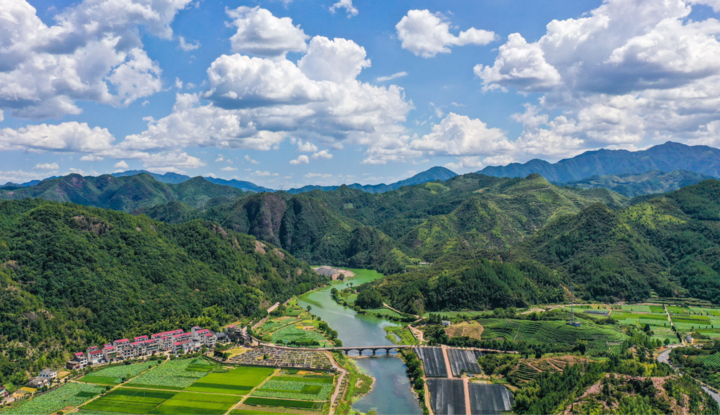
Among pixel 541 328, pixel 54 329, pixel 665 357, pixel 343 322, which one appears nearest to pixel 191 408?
pixel 54 329

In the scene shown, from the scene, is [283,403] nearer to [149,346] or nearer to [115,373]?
[115,373]

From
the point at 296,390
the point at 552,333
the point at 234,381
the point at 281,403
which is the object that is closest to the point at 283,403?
the point at 281,403

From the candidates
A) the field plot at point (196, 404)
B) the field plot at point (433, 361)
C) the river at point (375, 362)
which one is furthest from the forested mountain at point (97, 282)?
the field plot at point (433, 361)

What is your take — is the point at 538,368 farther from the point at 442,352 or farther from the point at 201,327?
the point at 201,327

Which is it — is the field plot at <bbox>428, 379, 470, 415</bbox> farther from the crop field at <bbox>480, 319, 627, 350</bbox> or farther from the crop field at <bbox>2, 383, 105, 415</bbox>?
the crop field at <bbox>2, 383, 105, 415</bbox>

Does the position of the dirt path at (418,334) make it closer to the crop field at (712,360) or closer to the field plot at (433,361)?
the field plot at (433,361)

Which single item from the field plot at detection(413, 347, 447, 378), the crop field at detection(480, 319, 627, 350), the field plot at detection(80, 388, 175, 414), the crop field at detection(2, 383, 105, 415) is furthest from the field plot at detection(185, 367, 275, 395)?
the crop field at detection(480, 319, 627, 350)

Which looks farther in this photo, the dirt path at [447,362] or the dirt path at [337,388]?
the dirt path at [447,362]
